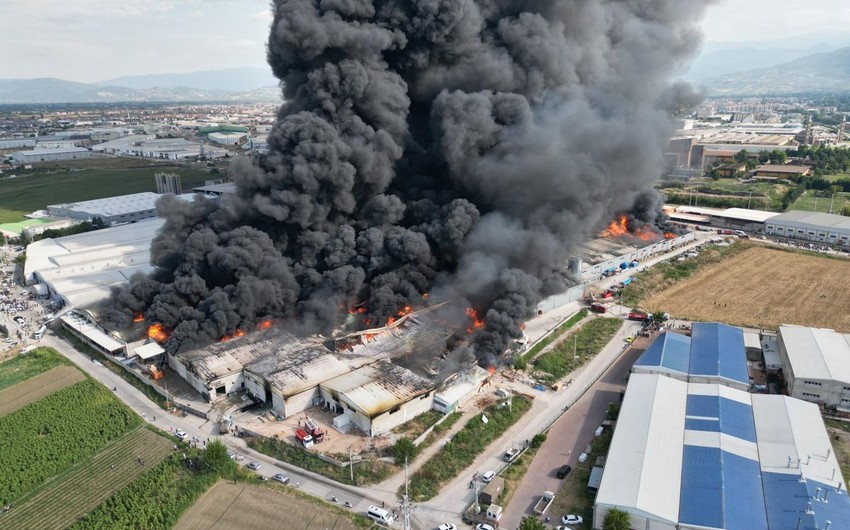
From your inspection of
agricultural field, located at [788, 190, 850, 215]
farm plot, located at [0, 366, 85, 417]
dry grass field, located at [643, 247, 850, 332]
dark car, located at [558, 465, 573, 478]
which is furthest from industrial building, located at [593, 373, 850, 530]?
agricultural field, located at [788, 190, 850, 215]

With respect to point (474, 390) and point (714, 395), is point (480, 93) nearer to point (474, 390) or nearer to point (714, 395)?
point (474, 390)

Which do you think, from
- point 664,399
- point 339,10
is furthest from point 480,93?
point 664,399

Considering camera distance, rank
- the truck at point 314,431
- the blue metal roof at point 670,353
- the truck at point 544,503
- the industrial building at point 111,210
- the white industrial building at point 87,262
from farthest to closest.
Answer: the industrial building at point 111,210 < the white industrial building at point 87,262 < the blue metal roof at point 670,353 < the truck at point 314,431 < the truck at point 544,503

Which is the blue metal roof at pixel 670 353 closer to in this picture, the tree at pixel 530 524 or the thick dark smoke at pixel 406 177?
the thick dark smoke at pixel 406 177

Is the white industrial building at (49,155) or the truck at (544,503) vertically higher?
the white industrial building at (49,155)

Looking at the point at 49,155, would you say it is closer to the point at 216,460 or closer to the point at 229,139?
the point at 229,139

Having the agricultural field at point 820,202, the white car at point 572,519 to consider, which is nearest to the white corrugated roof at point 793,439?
the white car at point 572,519

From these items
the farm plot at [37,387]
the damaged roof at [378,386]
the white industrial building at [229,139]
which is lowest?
the farm plot at [37,387]
